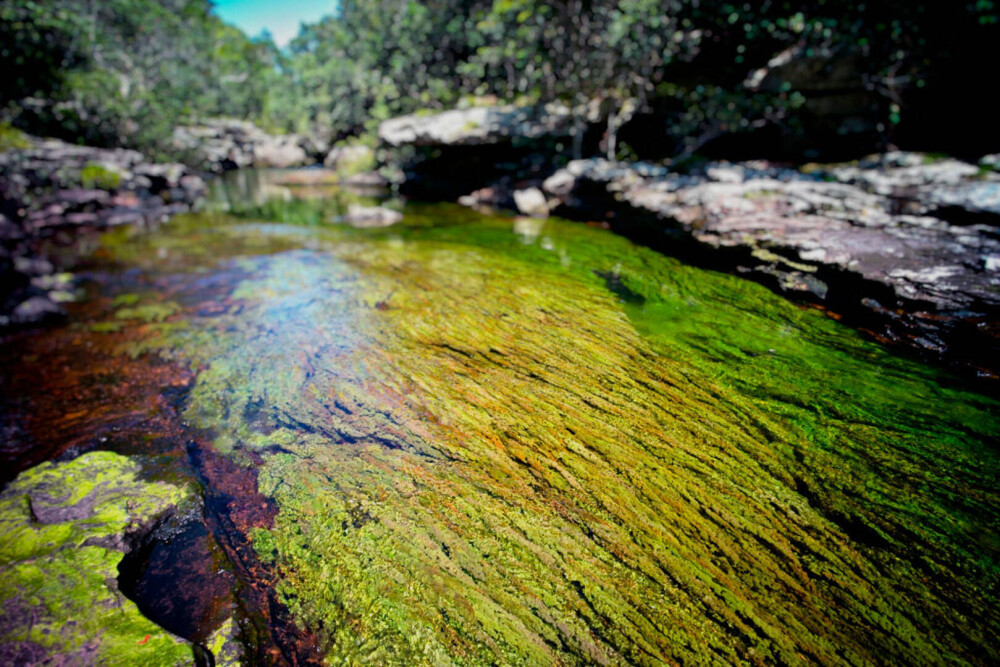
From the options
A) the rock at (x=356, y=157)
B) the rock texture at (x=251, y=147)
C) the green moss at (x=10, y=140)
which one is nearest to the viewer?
the green moss at (x=10, y=140)

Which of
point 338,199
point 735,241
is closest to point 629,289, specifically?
point 735,241

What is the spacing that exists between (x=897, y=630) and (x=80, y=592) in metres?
3.95

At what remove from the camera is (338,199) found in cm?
1711

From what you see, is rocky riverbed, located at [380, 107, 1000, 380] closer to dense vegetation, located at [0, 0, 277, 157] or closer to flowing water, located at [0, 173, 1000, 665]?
flowing water, located at [0, 173, 1000, 665]

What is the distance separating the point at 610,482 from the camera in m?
2.54

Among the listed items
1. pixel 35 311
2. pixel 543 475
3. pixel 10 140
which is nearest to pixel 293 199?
pixel 10 140

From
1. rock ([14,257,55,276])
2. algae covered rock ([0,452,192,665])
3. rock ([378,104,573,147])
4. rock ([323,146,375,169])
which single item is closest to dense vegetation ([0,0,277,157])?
rock ([323,146,375,169])

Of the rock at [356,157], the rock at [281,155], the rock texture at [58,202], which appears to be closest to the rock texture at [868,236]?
the rock texture at [58,202]

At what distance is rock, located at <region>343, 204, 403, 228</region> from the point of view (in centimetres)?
1162

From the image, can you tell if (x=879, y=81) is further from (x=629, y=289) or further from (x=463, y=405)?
(x=463, y=405)

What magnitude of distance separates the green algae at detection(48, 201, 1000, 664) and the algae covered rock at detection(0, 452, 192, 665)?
55cm

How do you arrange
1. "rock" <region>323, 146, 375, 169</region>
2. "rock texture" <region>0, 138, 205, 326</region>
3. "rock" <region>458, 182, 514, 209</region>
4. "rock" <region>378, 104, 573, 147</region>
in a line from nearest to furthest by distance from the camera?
"rock texture" <region>0, 138, 205, 326</region>, "rock" <region>378, 104, 573, 147</region>, "rock" <region>458, 182, 514, 209</region>, "rock" <region>323, 146, 375, 169</region>

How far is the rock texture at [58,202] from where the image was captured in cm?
680

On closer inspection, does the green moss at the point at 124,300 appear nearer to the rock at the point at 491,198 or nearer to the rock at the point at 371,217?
the rock at the point at 371,217
